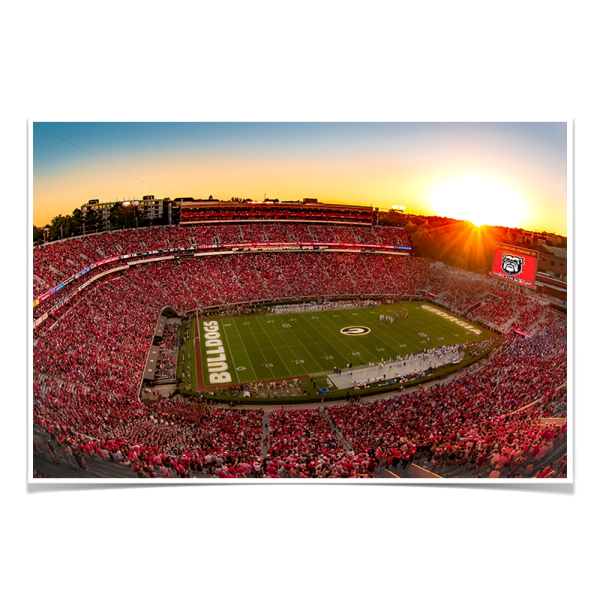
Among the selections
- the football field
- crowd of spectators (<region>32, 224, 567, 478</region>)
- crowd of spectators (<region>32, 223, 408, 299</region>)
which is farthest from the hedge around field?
crowd of spectators (<region>32, 223, 408, 299</region>)

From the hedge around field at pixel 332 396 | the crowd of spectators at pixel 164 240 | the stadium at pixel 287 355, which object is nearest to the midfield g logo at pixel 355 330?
the stadium at pixel 287 355

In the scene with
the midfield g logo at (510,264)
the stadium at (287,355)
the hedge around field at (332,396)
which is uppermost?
the midfield g logo at (510,264)

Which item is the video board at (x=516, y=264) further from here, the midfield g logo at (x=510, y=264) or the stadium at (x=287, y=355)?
the stadium at (x=287, y=355)

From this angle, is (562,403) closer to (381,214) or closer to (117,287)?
(117,287)

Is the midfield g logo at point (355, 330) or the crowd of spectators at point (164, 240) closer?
the crowd of spectators at point (164, 240)

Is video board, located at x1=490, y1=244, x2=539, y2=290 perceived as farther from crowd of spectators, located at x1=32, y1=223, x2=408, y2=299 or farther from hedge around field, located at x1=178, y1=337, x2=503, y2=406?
crowd of spectators, located at x1=32, y1=223, x2=408, y2=299

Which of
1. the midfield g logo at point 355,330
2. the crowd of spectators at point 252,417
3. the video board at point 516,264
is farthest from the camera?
the midfield g logo at point 355,330

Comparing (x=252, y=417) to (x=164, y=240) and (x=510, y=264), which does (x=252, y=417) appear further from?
(x=164, y=240)

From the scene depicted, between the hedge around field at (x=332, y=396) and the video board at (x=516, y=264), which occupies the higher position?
the video board at (x=516, y=264)
